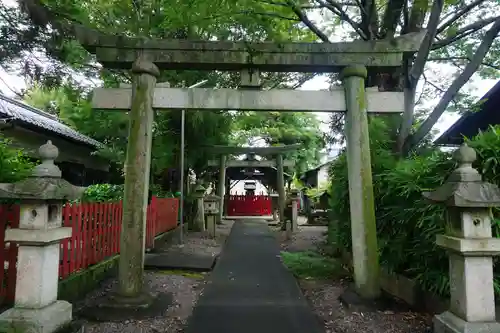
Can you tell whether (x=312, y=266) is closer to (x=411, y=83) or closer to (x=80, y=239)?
(x=411, y=83)

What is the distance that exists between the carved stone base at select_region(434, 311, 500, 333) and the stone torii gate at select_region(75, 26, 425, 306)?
1327 mm

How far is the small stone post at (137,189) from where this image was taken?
469 cm

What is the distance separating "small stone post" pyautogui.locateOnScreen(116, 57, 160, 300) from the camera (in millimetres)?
4691

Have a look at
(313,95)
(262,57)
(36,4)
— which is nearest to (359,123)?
(313,95)

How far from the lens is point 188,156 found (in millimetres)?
13266

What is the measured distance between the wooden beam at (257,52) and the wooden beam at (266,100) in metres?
0.41

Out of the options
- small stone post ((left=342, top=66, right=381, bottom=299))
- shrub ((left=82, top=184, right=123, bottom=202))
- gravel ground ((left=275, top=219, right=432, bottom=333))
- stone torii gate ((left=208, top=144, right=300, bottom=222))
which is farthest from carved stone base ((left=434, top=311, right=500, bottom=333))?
stone torii gate ((left=208, top=144, right=300, bottom=222))

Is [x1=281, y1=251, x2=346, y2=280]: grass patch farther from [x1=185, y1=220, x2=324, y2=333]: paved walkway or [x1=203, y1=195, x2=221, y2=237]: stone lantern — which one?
[x1=203, y1=195, x2=221, y2=237]: stone lantern

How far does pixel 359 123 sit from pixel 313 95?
0.80 m

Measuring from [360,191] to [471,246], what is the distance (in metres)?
1.78

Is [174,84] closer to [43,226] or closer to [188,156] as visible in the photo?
[188,156]

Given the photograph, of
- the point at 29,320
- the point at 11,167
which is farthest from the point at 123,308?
the point at 11,167

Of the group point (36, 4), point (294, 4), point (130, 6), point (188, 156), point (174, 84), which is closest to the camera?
point (36, 4)

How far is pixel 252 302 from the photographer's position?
5094 millimetres
